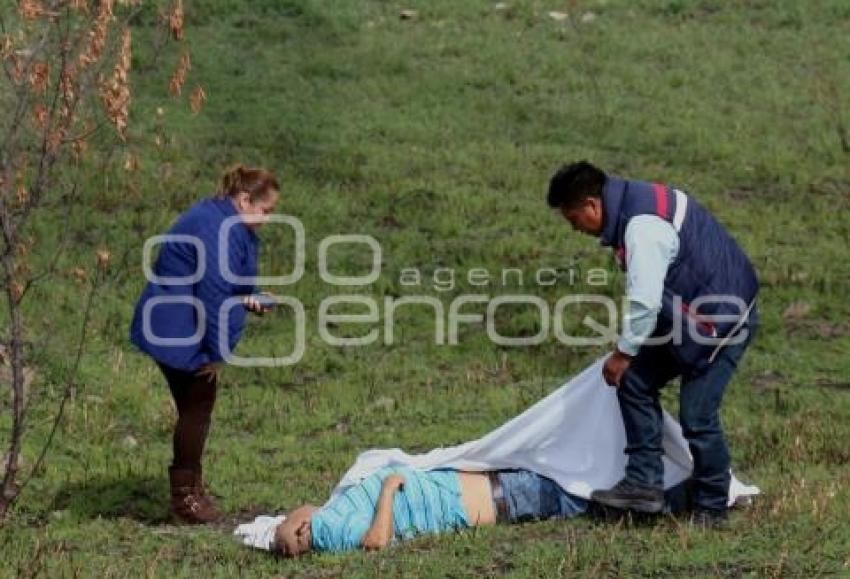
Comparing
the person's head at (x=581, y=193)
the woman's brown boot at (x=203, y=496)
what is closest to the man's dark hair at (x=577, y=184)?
the person's head at (x=581, y=193)

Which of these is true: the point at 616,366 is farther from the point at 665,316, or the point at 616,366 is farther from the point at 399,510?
the point at 399,510

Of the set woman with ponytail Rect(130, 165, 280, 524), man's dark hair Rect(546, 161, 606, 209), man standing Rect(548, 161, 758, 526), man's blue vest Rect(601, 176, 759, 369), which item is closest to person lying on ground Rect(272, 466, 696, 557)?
man standing Rect(548, 161, 758, 526)

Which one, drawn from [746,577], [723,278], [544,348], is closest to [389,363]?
[544,348]

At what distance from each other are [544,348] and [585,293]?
1137mm

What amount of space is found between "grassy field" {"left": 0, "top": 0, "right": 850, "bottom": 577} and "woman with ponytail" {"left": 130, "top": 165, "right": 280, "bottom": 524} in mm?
693

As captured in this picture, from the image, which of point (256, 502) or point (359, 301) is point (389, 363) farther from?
point (256, 502)

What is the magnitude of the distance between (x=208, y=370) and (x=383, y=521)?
4.64 feet

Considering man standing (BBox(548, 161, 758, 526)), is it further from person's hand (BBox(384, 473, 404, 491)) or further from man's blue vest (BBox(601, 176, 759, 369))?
person's hand (BBox(384, 473, 404, 491))

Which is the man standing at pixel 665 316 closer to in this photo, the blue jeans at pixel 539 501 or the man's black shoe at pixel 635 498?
the man's black shoe at pixel 635 498

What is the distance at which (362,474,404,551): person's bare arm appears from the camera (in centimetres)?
805

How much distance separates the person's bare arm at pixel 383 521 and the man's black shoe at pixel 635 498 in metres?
1.01

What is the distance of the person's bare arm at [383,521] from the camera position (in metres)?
8.05

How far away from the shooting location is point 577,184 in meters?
7.91

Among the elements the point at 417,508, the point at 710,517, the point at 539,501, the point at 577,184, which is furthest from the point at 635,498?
the point at 577,184
